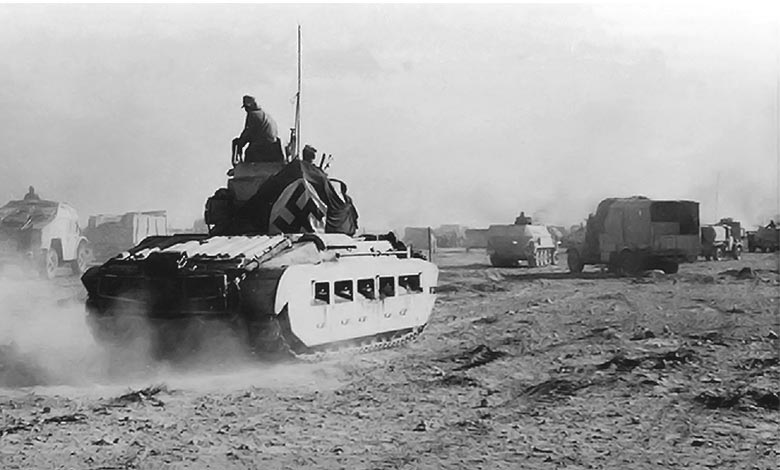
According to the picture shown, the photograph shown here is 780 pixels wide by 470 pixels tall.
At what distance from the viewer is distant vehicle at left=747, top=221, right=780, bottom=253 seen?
32.9 metres

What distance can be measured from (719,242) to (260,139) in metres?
21.4

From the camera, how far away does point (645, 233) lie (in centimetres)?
2097

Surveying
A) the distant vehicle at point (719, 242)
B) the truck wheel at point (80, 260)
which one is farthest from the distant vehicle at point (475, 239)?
the truck wheel at point (80, 260)

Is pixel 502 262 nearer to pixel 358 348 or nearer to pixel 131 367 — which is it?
pixel 358 348

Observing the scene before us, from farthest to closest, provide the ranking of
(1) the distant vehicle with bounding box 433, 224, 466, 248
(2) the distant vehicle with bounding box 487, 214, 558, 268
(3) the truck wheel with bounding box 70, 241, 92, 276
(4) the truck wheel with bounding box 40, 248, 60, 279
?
(1) the distant vehicle with bounding box 433, 224, 466, 248, (2) the distant vehicle with bounding box 487, 214, 558, 268, (3) the truck wheel with bounding box 70, 241, 92, 276, (4) the truck wheel with bounding box 40, 248, 60, 279

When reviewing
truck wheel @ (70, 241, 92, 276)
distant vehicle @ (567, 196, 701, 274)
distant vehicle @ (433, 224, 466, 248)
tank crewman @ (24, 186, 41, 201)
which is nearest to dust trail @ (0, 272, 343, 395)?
tank crewman @ (24, 186, 41, 201)

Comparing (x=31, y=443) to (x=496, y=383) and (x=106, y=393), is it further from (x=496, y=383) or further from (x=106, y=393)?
(x=496, y=383)

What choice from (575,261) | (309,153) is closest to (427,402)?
(309,153)

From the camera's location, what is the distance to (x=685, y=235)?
816 inches

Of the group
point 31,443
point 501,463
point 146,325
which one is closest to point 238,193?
point 146,325

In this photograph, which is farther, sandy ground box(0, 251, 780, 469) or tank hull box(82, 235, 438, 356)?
tank hull box(82, 235, 438, 356)

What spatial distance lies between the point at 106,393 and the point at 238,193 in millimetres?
3801

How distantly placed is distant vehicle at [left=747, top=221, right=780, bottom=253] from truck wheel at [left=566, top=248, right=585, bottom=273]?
13164 millimetres

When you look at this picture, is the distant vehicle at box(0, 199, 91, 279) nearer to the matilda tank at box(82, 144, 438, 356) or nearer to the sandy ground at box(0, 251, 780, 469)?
the sandy ground at box(0, 251, 780, 469)
